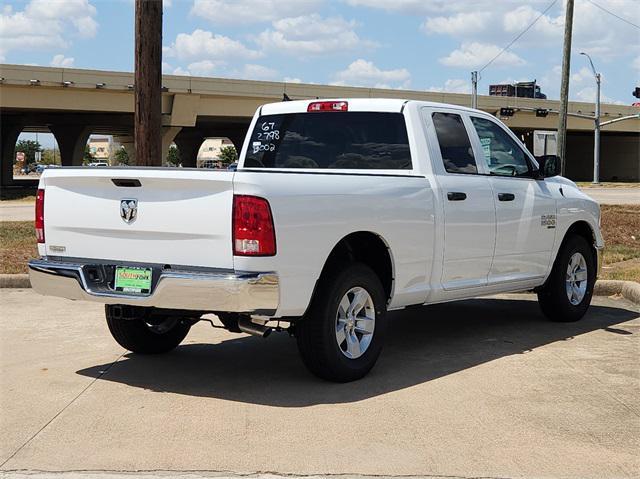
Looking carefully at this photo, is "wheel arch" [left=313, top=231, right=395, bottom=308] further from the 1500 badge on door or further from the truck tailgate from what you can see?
the 1500 badge on door

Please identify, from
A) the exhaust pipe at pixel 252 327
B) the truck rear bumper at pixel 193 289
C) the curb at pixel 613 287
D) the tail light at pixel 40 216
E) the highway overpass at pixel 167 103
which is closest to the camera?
the truck rear bumper at pixel 193 289

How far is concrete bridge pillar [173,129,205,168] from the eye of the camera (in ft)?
264

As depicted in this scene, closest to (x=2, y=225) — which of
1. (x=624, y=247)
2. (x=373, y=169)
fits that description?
(x=624, y=247)

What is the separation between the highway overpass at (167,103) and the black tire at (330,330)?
40.5 metres

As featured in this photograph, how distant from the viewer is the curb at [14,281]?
10891 mm

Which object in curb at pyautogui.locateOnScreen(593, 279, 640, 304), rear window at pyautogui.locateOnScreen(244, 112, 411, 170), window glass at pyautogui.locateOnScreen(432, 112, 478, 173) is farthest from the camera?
curb at pyautogui.locateOnScreen(593, 279, 640, 304)

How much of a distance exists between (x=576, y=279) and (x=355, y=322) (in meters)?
3.54

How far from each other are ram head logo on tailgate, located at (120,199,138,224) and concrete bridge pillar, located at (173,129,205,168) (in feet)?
243

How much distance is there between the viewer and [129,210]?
19.7 ft

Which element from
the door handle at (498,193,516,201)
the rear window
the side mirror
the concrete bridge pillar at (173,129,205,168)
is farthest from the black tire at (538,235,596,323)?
the concrete bridge pillar at (173,129,205,168)

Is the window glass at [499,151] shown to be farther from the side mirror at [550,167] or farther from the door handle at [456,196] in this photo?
the door handle at [456,196]

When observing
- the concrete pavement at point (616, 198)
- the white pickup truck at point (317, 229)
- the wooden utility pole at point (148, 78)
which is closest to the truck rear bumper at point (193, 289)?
the white pickup truck at point (317, 229)

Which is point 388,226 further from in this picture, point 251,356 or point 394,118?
point 251,356

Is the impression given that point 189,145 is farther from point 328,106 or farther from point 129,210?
point 129,210
